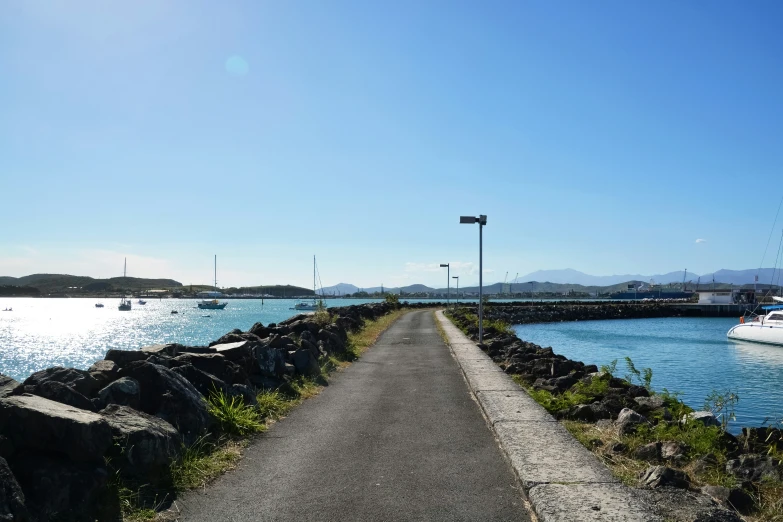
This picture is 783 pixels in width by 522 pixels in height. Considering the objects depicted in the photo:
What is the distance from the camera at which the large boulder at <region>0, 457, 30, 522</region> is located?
4.36m

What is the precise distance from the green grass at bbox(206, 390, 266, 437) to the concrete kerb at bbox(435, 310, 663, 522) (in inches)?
144

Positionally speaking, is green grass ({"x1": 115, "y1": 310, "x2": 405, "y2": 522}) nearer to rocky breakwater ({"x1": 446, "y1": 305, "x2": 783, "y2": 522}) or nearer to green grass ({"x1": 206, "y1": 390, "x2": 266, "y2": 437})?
green grass ({"x1": 206, "y1": 390, "x2": 266, "y2": 437})

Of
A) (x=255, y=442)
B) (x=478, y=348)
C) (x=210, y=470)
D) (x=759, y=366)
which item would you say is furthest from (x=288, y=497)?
(x=759, y=366)

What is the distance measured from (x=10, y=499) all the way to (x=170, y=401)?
336cm

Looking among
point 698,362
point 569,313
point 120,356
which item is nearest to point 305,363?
point 120,356

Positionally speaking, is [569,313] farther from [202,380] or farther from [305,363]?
[202,380]

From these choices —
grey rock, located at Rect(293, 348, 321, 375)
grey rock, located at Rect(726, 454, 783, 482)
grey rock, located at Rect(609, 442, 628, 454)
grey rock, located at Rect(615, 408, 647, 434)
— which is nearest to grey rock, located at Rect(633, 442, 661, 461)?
grey rock, located at Rect(609, 442, 628, 454)

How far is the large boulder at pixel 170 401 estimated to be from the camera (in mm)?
7684

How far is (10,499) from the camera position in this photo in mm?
4484

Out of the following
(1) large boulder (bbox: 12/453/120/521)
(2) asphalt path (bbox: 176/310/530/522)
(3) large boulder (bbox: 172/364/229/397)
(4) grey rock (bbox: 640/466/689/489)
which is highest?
(3) large boulder (bbox: 172/364/229/397)

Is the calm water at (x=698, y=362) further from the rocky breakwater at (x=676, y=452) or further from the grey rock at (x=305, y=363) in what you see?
the grey rock at (x=305, y=363)

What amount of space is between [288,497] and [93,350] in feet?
158

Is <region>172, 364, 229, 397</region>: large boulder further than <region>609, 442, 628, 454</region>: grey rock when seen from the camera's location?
Yes

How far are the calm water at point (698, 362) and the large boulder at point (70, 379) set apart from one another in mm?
14701
